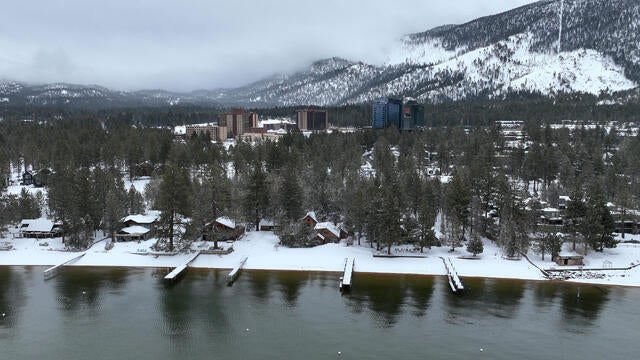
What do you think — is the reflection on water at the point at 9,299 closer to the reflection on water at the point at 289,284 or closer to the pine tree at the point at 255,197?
the reflection on water at the point at 289,284

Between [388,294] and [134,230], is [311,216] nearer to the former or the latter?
[134,230]

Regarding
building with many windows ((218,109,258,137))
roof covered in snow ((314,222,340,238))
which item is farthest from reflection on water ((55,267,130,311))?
building with many windows ((218,109,258,137))

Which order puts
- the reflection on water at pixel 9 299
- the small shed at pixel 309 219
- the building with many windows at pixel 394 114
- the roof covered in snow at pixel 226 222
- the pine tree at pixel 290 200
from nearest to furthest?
the reflection on water at pixel 9 299
the roof covered in snow at pixel 226 222
the small shed at pixel 309 219
the pine tree at pixel 290 200
the building with many windows at pixel 394 114

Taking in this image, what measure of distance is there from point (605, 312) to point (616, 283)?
6717mm

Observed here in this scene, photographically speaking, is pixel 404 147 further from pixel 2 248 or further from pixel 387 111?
pixel 2 248

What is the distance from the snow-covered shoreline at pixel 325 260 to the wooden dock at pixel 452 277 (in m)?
0.48

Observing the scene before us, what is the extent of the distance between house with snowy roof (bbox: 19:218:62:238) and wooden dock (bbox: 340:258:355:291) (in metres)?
27.7

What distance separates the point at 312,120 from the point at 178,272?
108340 mm

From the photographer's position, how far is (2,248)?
47219 mm

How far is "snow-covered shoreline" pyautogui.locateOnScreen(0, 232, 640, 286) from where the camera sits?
41250 mm

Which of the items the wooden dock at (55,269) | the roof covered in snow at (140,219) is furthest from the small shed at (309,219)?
the wooden dock at (55,269)

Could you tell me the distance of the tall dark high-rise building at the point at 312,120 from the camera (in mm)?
145250

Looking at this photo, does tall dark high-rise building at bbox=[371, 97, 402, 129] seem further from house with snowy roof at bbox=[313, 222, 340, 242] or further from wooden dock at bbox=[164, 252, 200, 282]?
wooden dock at bbox=[164, 252, 200, 282]

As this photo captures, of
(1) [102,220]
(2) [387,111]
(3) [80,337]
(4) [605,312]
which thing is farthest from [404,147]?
(3) [80,337]
